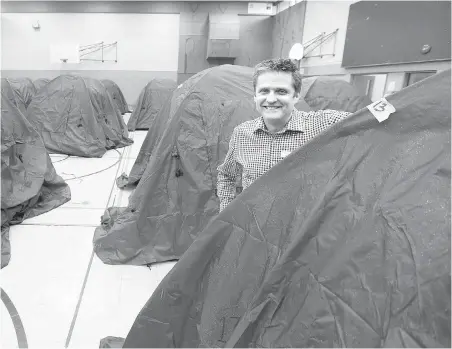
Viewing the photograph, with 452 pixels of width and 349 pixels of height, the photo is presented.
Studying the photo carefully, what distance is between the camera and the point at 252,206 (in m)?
1.19

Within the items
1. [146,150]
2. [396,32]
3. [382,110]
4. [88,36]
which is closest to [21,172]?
[146,150]

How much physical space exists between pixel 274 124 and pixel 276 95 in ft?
0.44

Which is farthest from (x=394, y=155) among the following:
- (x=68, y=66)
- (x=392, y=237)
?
(x=68, y=66)

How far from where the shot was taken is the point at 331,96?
3229 millimetres

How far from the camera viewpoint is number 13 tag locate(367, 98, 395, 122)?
1.00m

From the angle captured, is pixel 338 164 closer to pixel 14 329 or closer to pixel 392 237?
pixel 392 237

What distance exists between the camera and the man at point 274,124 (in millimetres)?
1481

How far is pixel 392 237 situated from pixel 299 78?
35.9 inches

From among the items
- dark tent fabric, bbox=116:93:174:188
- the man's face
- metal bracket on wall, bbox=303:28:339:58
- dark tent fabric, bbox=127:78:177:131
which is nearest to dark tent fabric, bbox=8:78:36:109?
dark tent fabric, bbox=127:78:177:131

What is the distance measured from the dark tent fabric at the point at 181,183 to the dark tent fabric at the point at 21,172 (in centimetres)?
95

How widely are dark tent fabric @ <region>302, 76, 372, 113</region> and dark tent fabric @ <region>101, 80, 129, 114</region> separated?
7.15m

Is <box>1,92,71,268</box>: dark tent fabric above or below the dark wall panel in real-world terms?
below

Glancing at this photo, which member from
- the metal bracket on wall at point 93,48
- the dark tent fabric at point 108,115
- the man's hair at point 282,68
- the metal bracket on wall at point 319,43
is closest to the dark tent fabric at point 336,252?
the man's hair at point 282,68

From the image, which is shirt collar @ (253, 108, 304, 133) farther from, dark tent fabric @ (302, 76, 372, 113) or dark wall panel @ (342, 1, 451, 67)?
dark wall panel @ (342, 1, 451, 67)
